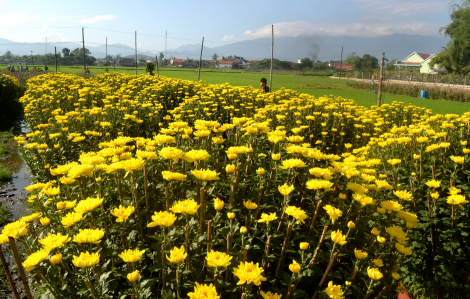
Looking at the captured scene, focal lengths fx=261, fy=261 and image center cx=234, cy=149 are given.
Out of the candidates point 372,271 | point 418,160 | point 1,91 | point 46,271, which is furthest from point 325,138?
point 1,91

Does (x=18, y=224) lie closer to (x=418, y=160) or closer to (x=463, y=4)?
(x=418, y=160)

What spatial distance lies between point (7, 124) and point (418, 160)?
1300 centimetres

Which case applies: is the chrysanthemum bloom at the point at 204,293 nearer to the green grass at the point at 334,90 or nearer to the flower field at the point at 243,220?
the flower field at the point at 243,220

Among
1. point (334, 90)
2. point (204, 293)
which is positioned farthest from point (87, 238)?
point (334, 90)

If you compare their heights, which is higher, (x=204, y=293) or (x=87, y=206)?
(x=87, y=206)

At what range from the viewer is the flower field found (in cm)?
148

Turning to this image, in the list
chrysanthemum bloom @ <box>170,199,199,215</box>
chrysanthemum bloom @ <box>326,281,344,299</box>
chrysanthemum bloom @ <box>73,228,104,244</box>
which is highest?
chrysanthemum bloom @ <box>170,199,199,215</box>

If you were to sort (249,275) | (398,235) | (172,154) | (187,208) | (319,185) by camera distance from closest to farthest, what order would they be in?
1. (249,275)
2. (187,208)
3. (398,235)
4. (319,185)
5. (172,154)

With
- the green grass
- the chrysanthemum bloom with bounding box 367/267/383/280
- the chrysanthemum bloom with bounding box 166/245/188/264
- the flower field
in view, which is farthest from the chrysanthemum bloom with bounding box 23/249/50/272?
the green grass

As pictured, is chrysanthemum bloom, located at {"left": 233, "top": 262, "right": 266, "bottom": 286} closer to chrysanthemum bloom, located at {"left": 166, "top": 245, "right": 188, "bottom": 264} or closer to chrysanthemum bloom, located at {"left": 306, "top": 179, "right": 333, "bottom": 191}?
chrysanthemum bloom, located at {"left": 166, "top": 245, "right": 188, "bottom": 264}

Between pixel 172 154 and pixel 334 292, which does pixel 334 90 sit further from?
pixel 334 292

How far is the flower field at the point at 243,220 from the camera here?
148cm

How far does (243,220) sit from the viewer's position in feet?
6.73

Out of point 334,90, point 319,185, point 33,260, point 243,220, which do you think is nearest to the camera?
point 33,260
